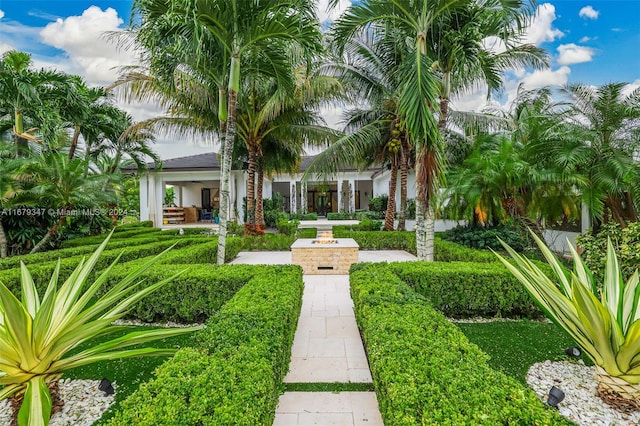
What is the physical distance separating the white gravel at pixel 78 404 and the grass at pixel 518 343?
14.4ft

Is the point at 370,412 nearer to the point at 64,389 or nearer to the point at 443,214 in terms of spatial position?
the point at 64,389

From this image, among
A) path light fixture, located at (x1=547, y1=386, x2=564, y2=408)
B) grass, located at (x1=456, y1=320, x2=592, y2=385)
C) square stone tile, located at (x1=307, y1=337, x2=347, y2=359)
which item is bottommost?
square stone tile, located at (x1=307, y1=337, x2=347, y2=359)

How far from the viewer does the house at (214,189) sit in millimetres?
20625

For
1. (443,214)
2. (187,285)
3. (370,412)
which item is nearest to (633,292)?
(370,412)

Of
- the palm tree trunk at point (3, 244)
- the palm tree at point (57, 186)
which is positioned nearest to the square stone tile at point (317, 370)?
the palm tree at point (57, 186)

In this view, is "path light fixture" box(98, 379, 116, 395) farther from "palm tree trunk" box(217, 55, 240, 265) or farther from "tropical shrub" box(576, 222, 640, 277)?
"tropical shrub" box(576, 222, 640, 277)

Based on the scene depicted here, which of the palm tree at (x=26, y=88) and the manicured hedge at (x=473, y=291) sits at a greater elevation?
the palm tree at (x=26, y=88)

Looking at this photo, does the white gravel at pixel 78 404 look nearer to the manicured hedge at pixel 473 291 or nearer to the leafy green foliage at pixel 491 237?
the manicured hedge at pixel 473 291

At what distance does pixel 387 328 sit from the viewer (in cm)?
318

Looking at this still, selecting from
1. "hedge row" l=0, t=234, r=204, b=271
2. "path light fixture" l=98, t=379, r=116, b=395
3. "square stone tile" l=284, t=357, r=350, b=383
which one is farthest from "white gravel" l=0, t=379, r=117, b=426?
"hedge row" l=0, t=234, r=204, b=271

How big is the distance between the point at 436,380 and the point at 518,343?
3034 millimetres

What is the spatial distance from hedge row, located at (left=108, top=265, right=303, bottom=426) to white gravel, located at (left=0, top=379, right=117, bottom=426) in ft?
2.94

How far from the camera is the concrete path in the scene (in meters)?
2.96

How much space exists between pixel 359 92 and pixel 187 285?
9.85 metres
